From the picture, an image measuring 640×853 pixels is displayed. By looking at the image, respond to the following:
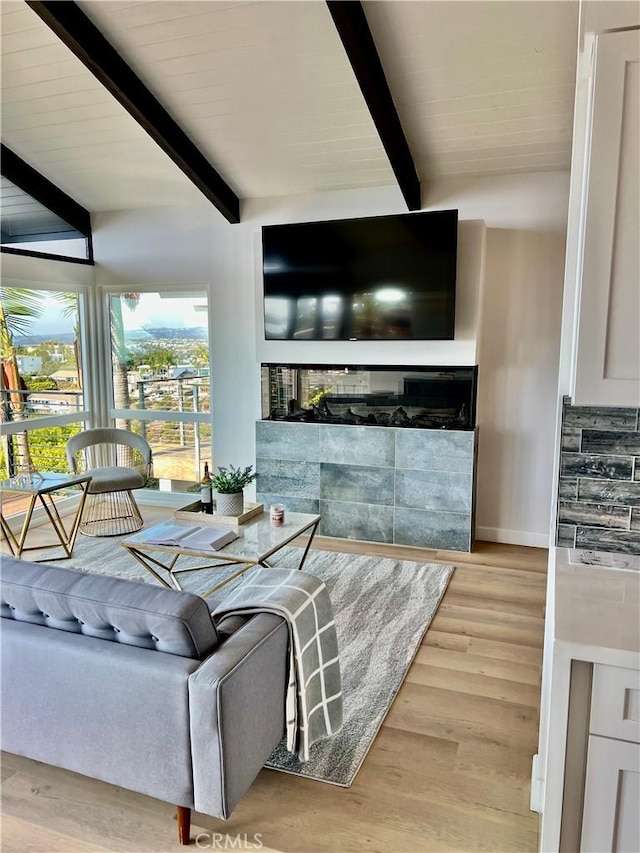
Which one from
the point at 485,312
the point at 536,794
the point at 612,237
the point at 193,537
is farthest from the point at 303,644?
the point at 485,312

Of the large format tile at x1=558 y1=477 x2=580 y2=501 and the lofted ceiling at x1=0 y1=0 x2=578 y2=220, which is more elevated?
the lofted ceiling at x1=0 y1=0 x2=578 y2=220

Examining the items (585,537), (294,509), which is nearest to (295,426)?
(294,509)

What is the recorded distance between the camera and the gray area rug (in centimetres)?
220

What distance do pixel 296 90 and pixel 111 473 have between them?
2.93 metres

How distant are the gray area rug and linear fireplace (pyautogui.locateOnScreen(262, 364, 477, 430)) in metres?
1.06

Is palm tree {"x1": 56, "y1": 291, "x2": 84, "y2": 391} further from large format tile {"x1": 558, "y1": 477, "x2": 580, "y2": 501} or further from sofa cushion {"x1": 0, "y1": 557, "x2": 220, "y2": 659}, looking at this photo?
large format tile {"x1": 558, "y1": 477, "x2": 580, "y2": 501}

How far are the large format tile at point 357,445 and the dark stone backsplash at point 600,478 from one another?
8.35 feet

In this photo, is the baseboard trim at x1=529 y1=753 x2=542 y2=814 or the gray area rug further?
the gray area rug

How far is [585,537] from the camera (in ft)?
5.93

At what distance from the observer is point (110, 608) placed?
1.68 m

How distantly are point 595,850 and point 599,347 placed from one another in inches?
46.4

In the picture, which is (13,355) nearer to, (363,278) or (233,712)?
(363,278)

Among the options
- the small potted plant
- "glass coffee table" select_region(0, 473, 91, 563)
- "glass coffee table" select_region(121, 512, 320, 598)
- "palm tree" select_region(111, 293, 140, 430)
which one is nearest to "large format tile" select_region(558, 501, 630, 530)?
"glass coffee table" select_region(121, 512, 320, 598)

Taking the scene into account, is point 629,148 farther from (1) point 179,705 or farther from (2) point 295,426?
(2) point 295,426
